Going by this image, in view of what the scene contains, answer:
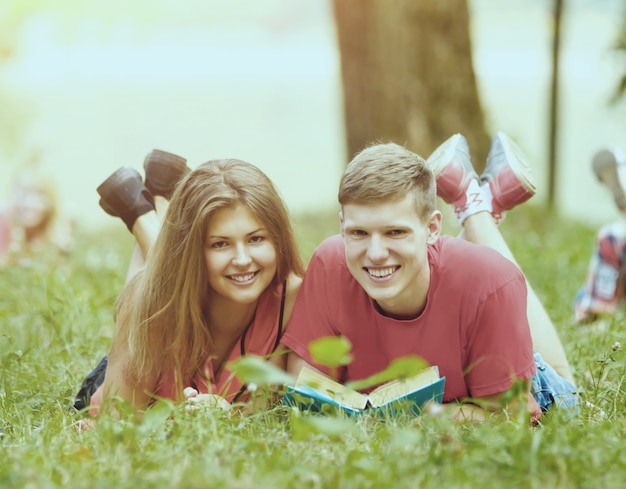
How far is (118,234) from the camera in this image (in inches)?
356

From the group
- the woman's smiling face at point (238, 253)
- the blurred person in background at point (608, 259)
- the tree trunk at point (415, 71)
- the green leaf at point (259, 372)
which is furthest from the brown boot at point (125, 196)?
the tree trunk at point (415, 71)

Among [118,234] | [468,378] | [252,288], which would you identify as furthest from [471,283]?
[118,234]

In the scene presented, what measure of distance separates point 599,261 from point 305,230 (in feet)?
11.0

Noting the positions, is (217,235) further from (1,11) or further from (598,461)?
(1,11)

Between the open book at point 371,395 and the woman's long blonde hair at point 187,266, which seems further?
the woman's long blonde hair at point 187,266

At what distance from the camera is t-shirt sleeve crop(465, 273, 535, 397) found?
284 cm

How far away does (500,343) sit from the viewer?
2840 millimetres

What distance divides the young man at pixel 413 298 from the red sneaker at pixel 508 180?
2.62ft

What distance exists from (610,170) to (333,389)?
2886 mm

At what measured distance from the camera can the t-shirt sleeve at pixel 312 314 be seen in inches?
121

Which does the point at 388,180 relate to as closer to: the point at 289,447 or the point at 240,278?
Answer: the point at 240,278

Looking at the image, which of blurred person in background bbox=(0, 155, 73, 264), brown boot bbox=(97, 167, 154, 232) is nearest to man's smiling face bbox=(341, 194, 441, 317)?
brown boot bbox=(97, 167, 154, 232)

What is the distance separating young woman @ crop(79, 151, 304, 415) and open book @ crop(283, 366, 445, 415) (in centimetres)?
36

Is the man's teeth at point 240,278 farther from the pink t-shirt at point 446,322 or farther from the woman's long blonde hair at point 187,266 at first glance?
the pink t-shirt at point 446,322
